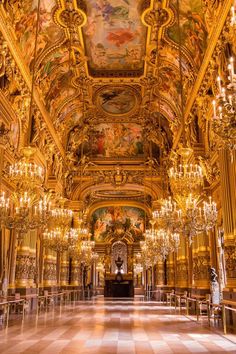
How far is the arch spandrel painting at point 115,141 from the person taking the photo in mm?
23264

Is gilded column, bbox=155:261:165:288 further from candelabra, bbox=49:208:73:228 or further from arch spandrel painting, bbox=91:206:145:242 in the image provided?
candelabra, bbox=49:208:73:228

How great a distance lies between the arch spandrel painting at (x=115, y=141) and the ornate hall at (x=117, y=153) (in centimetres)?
9

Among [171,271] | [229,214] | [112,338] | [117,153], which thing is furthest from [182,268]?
[112,338]

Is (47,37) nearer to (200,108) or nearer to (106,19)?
(106,19)

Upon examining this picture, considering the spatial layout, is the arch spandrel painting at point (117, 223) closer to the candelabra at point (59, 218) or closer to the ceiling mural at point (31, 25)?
the candelabra at point (59, 218)

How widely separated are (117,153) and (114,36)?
34.7 feet

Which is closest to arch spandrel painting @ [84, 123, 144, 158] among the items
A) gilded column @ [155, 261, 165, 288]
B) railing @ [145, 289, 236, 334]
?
gilded column @ [155, 261, 165, 288]

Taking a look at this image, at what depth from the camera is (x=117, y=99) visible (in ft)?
65.1

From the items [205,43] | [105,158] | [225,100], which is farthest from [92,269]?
[225,100]

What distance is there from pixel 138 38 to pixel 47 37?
11.9 feet

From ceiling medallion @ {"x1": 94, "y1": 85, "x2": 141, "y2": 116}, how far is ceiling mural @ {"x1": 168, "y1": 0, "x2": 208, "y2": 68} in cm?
486

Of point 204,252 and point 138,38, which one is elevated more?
point 138,38

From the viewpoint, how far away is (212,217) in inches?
364

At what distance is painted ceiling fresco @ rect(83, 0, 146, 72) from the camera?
13.5m
